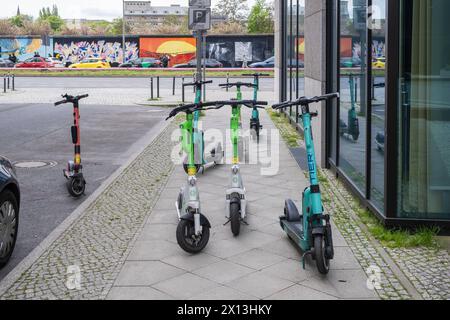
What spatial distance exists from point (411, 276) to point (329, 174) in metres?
4.67

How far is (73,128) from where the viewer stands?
8742 mm

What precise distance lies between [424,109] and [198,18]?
1145 cm

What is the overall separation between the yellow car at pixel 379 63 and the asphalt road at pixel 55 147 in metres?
3.74

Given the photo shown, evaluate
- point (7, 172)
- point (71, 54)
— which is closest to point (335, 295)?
point (7, 172)

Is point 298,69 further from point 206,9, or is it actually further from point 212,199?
point 212,199

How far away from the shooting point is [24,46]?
7050cm

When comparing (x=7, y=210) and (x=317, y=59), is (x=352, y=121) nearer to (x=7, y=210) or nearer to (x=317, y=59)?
(x=317, y=59)

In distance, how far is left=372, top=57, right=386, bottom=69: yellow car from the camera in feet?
21.9


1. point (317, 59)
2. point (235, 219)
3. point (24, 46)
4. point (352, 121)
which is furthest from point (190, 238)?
point (24, 46)

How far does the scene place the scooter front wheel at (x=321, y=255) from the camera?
17.2 feet

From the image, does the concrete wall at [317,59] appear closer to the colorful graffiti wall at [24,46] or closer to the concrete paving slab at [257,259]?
the concrete paving slab at [257,259]

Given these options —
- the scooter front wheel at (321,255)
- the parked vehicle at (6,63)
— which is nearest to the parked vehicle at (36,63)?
the parked vehicle at (6,63)
